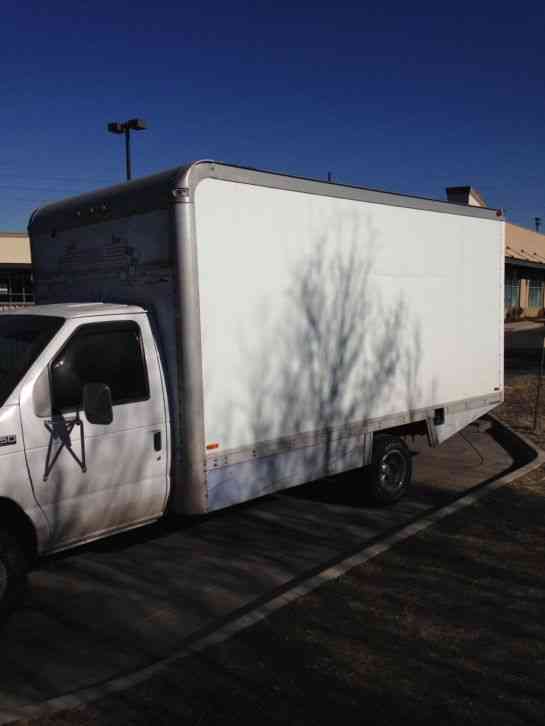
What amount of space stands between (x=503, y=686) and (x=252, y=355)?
3.02 m

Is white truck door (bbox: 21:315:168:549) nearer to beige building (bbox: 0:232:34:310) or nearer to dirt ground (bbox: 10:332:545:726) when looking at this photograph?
dirt ground (bbox: 10:332:545:726)

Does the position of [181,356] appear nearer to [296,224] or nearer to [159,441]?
[159,441]

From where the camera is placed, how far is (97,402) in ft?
15.9

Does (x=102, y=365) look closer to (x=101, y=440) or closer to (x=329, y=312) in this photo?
(x=101, y=440)

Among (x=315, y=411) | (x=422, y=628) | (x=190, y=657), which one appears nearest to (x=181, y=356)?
(x=315, y=411)

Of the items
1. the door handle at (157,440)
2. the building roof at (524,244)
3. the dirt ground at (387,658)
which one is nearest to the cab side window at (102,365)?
the door handle at (157,440)

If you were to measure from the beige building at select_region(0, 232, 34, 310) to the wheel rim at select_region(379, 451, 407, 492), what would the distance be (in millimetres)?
36074

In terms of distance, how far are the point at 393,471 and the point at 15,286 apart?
3912cm

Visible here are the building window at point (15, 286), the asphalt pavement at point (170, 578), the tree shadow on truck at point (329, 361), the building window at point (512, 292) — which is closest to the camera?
the asphalt pavement at point (170, 578)

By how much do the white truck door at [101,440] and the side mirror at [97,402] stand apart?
0.43 ft

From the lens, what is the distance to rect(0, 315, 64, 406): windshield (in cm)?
480

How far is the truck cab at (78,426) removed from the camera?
4.72 metres

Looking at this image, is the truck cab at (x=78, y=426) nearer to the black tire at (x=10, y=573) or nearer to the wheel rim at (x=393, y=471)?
the black tire at (x=10, y=573)

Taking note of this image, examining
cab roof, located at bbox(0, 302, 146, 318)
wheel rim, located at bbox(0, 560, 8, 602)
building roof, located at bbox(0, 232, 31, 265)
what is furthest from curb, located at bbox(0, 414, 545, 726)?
building roof, located at bbox(0, 232, 31, 265)
